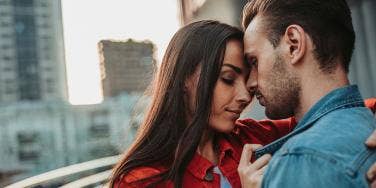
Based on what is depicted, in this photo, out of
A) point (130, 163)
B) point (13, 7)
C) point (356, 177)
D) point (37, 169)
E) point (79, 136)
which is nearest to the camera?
point (356, 177)

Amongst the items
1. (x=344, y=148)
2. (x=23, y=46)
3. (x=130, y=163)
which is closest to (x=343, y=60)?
(x=344, y=148)

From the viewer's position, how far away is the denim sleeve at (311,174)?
2.42ft

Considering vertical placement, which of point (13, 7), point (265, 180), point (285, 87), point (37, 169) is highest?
point (13, 7)

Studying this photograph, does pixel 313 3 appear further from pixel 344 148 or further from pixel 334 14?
pixel 344 148

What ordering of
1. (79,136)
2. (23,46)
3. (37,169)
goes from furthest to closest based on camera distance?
1. (23,46)
2. (79,136)
3. (37,169)

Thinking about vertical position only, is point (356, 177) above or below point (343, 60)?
below

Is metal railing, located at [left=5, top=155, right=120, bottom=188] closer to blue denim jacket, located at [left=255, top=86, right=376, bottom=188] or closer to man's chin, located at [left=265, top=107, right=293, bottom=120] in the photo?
man's chin, located at [left=265, top=107, right=293, bottom=120]

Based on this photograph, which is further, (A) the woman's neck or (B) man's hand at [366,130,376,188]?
(A) the woman's neck

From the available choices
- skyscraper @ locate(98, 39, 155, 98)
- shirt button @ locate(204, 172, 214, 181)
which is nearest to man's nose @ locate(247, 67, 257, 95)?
shirt button @ locate(204, 172, 214, 181)

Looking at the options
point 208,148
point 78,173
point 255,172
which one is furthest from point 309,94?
point 78,173

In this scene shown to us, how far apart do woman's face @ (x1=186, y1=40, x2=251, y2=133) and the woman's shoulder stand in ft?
0.89

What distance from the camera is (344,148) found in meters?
0.77

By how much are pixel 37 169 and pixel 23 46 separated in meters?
6.33

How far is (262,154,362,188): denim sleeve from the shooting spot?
737mm
